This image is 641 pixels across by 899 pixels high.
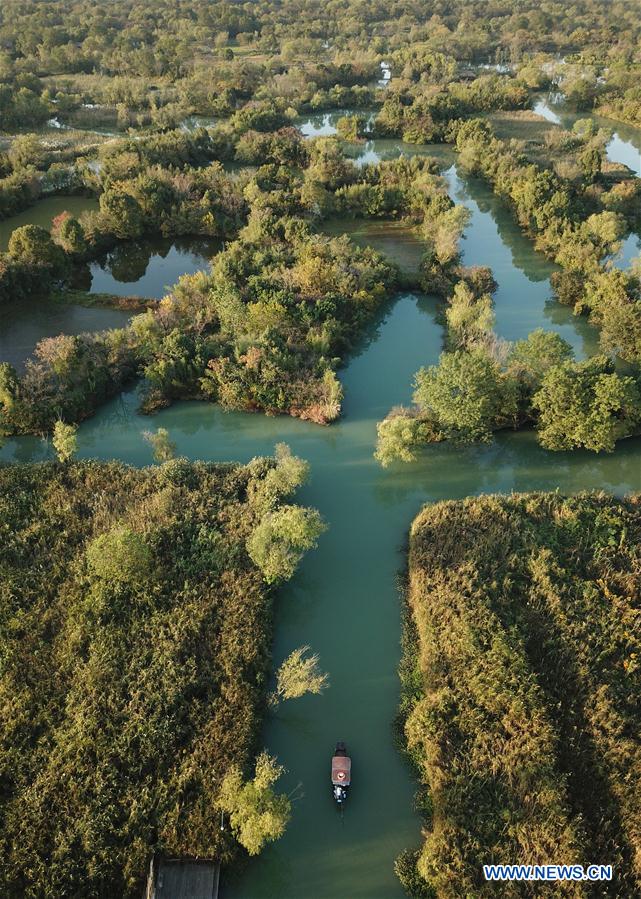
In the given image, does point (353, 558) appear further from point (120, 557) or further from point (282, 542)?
point (120, 557)

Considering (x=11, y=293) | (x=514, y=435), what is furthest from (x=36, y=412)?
(x=514, y=435)

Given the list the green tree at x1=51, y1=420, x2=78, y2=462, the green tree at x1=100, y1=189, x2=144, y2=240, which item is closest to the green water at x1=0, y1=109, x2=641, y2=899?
the green tree at x1=51, y1=420, x2=78, y2=462

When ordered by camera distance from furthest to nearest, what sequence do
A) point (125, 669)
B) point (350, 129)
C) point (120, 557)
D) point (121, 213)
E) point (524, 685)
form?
point (350, 129), point (121, 213), point (120, 557), point (125, 669), point (524, 685)

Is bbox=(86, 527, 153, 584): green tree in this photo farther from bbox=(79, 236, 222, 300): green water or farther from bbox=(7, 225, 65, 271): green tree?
bbox=(7, 225, 65, 271): green tree

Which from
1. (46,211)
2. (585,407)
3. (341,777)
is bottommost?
(341,777)

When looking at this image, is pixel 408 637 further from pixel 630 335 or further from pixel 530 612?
pixel 630 335

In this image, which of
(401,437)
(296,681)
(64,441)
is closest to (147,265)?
(64,441)
